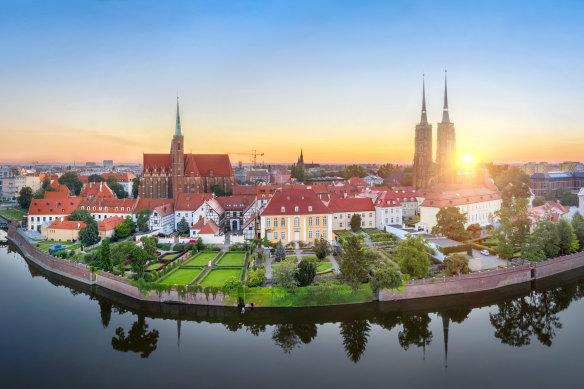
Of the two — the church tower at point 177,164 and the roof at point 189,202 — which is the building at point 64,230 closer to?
the roof at point 189,202

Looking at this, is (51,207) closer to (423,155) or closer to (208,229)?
(208,229)

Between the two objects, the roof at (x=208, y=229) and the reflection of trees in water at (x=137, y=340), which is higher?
the roof at (x=208, y=229)

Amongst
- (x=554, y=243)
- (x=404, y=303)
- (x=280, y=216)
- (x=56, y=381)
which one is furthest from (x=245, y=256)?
(x=554, y=243)

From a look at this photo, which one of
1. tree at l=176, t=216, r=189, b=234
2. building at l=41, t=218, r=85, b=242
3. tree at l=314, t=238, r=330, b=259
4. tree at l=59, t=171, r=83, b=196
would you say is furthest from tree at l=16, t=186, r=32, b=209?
tree at l=314, t=238, r=330, b=259

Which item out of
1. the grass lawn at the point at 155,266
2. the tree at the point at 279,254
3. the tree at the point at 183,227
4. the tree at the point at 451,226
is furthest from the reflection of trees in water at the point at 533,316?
the tree at the point at 183,227

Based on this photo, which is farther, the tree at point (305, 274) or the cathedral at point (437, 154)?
the cathedral at point (437, 154)
